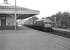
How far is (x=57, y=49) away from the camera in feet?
28.9

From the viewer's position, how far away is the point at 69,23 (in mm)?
55594

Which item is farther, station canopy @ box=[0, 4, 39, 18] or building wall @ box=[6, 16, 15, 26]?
building wall @ box=[6, 16, 15, 26]

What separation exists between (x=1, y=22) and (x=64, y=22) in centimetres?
3139

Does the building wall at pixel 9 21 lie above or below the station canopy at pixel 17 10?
below

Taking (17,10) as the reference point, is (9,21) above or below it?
below

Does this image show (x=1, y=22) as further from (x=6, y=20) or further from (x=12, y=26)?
(x=12, y=26)

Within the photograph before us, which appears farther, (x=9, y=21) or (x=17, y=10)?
(x=9, y=21)

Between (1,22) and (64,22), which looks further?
(64,22)

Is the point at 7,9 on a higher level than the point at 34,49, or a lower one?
higher

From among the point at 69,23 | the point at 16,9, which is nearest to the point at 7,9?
the point at 16,9

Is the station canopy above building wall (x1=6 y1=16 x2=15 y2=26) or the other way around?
above

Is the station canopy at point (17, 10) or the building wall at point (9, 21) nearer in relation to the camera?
the station canopy at point (17, 10)

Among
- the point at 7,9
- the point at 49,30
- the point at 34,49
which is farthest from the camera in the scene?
the point at 7,9

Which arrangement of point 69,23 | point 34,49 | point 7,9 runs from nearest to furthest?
point 34,49
point 7,9
point 69,23
